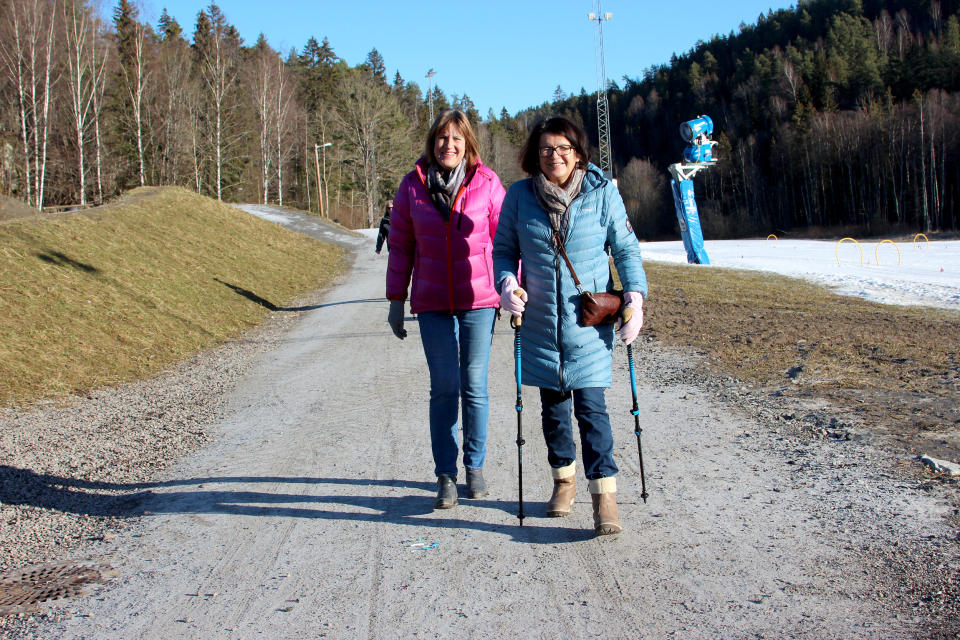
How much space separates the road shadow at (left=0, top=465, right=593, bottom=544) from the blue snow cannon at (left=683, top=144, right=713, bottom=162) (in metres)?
20.8

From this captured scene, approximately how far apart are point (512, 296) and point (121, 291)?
37.6 ft

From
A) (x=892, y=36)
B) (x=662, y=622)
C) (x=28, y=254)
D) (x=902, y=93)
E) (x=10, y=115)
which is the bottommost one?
(x=662, y=622)

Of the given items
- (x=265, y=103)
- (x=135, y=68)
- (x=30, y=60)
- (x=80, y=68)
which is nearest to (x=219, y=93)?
(x=135, y=68)

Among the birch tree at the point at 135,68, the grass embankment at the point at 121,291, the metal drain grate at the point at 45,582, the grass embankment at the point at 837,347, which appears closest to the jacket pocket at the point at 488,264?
the metal drain grate at the point at 45,582

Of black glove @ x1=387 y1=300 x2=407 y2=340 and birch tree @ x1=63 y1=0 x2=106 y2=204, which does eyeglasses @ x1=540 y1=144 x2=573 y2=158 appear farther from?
birch tree @ x1=63 y1=0 x2=106 y2=204

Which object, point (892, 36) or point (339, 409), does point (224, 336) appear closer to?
point (339, 409)

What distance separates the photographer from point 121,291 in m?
13.2

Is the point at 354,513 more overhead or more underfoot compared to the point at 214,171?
more underfoot

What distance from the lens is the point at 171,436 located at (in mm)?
6574

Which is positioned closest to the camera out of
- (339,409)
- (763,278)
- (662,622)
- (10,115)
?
(662,622)

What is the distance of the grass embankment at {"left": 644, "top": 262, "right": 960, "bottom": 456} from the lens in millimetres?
5922

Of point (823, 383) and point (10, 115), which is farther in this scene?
point (10, 115)

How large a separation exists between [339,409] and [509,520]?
3452mm

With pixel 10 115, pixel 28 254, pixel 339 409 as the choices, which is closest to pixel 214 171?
pixel 10 115
